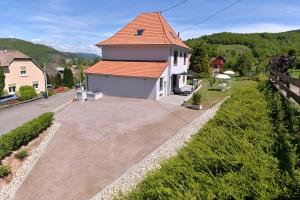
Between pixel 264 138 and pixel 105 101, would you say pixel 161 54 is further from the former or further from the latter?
pixel 264 138

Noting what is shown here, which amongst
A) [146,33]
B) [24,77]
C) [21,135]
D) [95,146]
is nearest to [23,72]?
[24,77]

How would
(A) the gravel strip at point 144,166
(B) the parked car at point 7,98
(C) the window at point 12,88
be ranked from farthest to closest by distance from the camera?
(C) the window at point 12,88
(B) the parked car at point 7,98
(A) the gravel strip at point 144,166

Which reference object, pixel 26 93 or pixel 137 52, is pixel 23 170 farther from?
pixel 26 93

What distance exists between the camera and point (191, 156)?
369 cm

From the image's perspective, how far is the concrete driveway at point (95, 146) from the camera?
8.55 meters

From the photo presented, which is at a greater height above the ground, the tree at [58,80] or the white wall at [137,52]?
the white wall at [137,52]

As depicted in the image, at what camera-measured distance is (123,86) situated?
24203mm

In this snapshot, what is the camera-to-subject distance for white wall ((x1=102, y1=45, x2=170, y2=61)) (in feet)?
80.7

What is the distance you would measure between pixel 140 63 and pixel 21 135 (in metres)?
15.8

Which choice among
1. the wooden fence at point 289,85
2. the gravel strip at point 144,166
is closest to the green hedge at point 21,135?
the gravel strip at point 144,166

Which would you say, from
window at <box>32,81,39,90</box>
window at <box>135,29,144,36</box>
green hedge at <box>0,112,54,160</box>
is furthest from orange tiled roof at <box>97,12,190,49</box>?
window at <box>32,81,39,90</box>

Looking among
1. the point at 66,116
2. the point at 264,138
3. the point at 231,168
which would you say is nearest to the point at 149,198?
the point at 231,168

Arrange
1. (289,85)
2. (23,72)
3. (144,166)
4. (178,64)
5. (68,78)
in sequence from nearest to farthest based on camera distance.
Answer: (144,166) < (289,85) < (178,64) < (23,72) < (68,78)

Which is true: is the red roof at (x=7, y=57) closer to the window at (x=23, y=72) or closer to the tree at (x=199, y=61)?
the window at (x=23, y=72)
